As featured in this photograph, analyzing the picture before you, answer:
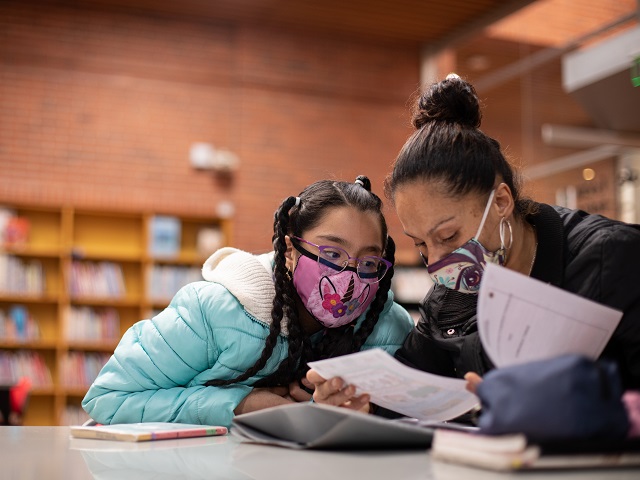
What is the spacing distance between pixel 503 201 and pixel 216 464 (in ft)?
2.87

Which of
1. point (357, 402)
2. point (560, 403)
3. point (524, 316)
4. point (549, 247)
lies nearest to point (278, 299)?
point (357, 402)

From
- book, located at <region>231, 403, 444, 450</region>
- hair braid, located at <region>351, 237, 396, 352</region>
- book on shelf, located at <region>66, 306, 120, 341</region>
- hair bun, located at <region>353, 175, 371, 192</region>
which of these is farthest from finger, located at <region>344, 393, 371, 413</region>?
book on shelf, located at <region>66, 306, 120, 341</region>

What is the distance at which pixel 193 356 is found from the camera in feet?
6.26

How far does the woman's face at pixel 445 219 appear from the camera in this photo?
1.62 m

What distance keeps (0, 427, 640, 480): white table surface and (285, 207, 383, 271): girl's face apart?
0.73 metres

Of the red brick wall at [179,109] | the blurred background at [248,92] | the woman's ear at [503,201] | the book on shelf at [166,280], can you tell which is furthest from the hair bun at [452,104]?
the book on shelf at [166,280]

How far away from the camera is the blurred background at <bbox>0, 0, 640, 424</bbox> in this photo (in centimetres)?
705

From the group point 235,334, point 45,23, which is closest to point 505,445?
point 235,334

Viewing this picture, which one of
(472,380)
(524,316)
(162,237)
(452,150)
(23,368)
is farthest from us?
(162,237)

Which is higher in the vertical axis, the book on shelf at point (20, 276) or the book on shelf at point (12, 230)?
the book on shelf at point (12, 230)

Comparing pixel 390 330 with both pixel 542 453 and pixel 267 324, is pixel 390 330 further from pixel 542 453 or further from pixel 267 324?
pixel 542 453

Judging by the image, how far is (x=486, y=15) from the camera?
8117 mm

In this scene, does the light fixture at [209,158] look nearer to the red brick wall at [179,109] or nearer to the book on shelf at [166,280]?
the red brick wall at [179,109]

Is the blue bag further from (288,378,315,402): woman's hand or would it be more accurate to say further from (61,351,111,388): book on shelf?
(61,351,111,388): book on shelf
